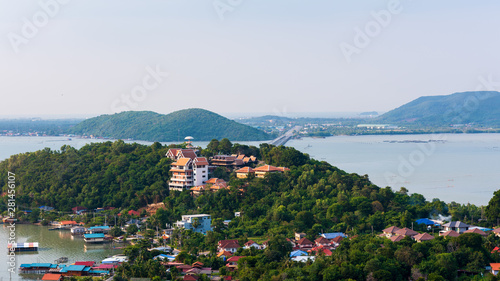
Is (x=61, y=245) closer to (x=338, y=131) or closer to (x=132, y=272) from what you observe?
(x=132, y=272)

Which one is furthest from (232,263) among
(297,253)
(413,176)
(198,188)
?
(413,176)

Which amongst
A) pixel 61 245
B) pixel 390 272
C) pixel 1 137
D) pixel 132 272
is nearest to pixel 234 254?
pixel 132 272

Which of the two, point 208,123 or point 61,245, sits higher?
point 208,123

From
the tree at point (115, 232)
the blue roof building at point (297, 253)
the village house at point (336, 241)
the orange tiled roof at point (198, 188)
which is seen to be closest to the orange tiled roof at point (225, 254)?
the blue roof building at point (297, 253)

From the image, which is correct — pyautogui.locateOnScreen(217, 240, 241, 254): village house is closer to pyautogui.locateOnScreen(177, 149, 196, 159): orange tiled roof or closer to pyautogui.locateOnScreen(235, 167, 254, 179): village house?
pyautogui.locateOnScreen(235, 167, 254, 179): village house

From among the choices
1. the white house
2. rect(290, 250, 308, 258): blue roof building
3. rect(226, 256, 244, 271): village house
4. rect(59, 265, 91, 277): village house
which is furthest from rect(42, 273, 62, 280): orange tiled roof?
the white house

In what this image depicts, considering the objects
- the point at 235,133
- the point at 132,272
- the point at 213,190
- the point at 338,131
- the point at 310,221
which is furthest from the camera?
the point at 338,131
